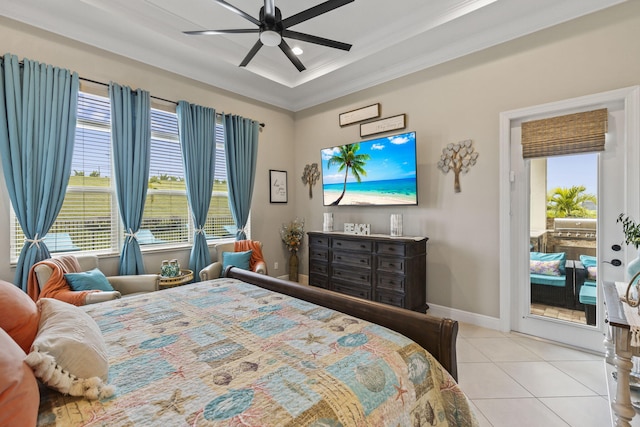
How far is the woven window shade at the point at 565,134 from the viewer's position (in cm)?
254

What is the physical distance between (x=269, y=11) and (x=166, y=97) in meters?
2.08

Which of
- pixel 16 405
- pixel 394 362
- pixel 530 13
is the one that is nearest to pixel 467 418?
pixel 394 362

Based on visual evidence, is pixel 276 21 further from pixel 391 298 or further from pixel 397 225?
pixel 391 298

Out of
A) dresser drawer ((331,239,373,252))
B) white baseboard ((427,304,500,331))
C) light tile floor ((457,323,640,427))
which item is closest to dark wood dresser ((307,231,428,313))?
dresser drawer ((331,239,373,252))

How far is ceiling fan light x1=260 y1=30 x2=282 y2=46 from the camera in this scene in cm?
239

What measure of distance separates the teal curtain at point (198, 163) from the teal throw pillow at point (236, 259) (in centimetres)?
25

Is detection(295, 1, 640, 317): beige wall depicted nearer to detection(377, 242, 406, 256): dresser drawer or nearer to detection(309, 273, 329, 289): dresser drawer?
detection(377, 242, 406, 256): dresser drawer

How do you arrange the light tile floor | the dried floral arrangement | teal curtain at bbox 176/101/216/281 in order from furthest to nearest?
the dried floral arrangement → teal curtain at bbox 176/101/216/281 → the light tile floor

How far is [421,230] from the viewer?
3.67m

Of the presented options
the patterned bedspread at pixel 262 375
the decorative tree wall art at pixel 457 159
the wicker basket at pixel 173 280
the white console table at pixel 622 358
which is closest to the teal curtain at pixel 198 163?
the wicker basket at pixel 173 280

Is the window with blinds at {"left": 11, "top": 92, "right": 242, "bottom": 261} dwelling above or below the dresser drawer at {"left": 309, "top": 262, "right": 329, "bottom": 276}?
above

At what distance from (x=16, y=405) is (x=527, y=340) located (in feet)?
11.9

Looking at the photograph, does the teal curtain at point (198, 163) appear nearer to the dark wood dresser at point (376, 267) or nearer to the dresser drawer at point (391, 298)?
the dark wood dresser at point (376, 267)

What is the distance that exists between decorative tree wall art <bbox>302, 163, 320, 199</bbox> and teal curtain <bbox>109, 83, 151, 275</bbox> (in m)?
2.37
